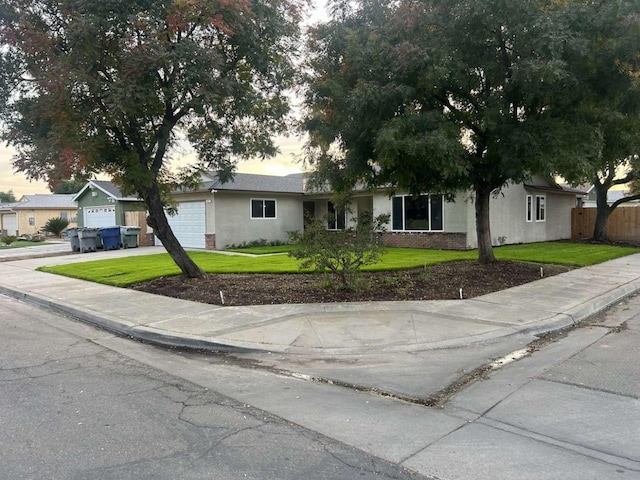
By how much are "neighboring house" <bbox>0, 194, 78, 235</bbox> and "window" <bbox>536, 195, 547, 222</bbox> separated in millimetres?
40173

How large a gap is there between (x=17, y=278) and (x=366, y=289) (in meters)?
11.0

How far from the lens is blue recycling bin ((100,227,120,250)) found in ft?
79.3

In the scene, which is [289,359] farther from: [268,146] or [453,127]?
[268,146]

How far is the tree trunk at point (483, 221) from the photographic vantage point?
529 inches

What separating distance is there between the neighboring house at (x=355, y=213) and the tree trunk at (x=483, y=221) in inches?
212

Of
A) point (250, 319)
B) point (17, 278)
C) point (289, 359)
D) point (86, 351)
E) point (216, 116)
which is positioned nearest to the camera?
point (289, 359)

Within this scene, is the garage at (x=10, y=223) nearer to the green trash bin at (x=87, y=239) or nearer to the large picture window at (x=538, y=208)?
the green trash bin at (x=87, y=239)

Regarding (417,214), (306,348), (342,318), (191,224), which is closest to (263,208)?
(191,224)

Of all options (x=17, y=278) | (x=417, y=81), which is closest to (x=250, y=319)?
(x=417, y=81)

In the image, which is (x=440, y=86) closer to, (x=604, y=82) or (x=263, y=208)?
(x=604, y=82)

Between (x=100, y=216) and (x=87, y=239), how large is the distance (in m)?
7.02

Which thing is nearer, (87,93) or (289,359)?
(289,359)

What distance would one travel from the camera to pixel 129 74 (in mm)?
8375

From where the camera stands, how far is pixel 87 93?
9406 mm
